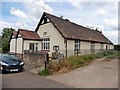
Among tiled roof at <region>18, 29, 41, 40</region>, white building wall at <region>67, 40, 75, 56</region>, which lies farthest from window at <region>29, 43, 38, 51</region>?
white building wall at <region>67, 40, 75, 56</region>

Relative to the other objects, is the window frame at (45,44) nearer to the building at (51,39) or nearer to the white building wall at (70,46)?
the building at (51,39)

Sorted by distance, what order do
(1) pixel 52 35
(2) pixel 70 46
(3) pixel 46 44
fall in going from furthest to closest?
(3) pixel 46 44, (1) pixel 52 35, (2) pixel 70 46

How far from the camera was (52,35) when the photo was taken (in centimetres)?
2538

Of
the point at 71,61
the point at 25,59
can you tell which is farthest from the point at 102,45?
the point at 71,61

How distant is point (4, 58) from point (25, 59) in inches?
238

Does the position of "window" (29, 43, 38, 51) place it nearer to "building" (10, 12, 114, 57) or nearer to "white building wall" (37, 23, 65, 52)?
"building" (10, 12, 114, 57)

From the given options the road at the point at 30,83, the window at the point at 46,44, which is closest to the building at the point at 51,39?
the window at the point at 46,44

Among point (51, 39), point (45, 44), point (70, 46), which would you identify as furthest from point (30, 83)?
point (45, 44)

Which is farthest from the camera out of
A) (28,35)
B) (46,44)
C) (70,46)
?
(46,44)

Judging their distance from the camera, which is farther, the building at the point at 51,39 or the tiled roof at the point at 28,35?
the tiled roof at the point at 28,35

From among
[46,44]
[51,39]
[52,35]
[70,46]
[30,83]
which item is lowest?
[30,83]

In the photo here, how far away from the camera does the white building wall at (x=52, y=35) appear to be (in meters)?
24.0

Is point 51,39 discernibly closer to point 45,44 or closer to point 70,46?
point 45,44

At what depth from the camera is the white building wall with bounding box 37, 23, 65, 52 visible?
24.0m
